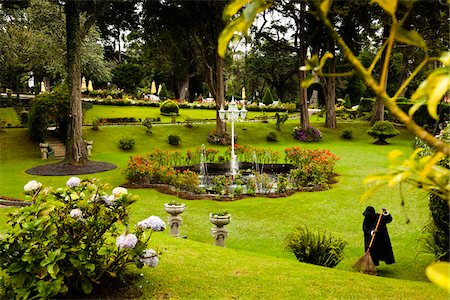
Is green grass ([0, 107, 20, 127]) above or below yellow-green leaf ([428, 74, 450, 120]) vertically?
below

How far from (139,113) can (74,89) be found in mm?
14441

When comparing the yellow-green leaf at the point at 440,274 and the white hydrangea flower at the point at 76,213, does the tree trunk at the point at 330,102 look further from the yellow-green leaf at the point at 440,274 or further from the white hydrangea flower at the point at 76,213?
the yellow-green leaf at the point at 440,274

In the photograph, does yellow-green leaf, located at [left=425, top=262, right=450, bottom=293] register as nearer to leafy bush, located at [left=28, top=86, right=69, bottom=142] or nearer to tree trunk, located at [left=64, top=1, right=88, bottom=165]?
tree trunk, located at [left=64, top=1, right=88, bottom=165]

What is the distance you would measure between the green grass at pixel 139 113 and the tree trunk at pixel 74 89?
10339mm

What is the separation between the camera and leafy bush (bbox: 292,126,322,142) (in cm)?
2600

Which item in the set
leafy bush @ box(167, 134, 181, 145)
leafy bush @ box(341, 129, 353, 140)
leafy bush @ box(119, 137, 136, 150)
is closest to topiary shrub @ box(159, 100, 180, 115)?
leafy bush @ box(167, 134, 181, 145)

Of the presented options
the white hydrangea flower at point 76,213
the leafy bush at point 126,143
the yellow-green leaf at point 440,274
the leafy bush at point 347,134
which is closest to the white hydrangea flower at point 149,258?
the white hydrangea flower at point 76,213

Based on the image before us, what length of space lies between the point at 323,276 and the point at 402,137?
945 inches

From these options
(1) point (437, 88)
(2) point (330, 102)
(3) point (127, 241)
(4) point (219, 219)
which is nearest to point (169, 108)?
(2) point (330, 102)

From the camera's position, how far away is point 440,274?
84 cm

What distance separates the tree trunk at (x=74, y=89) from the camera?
1706 centimetres

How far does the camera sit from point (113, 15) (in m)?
21.5

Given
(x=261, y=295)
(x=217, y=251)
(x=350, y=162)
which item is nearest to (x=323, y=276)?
(x=261, y=295)

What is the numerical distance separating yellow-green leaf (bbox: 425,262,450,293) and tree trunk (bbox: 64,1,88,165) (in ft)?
58.4
